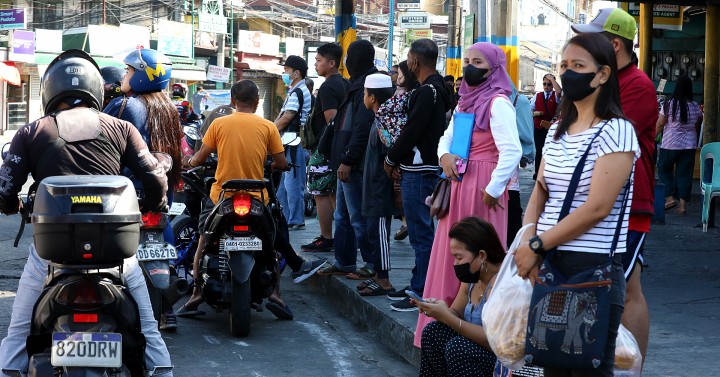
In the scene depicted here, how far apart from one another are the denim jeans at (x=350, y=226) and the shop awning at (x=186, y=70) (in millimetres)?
39559

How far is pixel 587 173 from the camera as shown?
3785 mm

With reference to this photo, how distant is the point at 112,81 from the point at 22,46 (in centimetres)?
3389

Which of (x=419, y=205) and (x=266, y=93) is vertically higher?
(x=266, y=93)

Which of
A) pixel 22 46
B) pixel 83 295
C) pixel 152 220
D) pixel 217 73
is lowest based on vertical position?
pixel 83 295

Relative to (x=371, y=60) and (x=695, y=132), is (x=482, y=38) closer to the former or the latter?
(x=695, y=132)

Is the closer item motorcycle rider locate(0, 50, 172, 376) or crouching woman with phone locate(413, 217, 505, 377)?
motorcycle rider locate(0, 50, 172, 376)

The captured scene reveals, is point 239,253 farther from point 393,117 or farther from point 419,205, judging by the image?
point 393,117

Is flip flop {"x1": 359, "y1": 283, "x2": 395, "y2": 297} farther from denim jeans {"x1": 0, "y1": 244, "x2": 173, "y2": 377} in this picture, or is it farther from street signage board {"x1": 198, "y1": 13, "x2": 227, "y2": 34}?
street signage board {"x1": 198, "y1": 13, "x2": 227, "y2": 34}

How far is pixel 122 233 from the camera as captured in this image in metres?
4.31

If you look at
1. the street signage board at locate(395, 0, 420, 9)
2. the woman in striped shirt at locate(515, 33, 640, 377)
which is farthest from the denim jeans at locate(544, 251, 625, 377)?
the street signage board at locate(395, 0, 420, 9)

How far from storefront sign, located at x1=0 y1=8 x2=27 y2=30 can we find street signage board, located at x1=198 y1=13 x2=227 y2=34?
9.93 meters

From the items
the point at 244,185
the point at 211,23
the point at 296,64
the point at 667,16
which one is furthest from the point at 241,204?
the point at 211,23

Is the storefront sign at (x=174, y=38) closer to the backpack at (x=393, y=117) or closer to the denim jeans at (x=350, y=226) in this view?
the denim jeans at (x=350, y=226)

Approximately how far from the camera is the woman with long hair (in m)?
14.1
